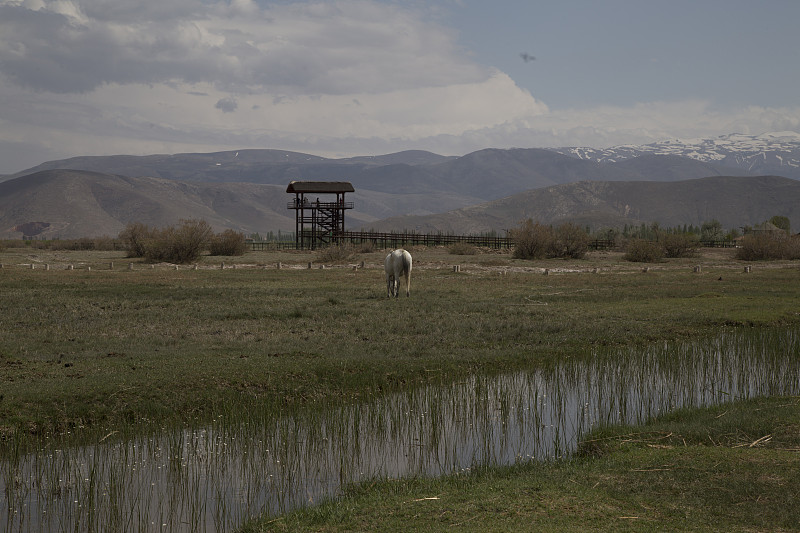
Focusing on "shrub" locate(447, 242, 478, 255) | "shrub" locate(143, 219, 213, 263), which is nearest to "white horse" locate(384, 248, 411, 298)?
"shrub" locate(143, 219, 213, 263)

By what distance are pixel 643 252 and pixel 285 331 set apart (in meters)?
43.0

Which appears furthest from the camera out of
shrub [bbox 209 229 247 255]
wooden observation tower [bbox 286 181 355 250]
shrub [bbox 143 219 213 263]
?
wooden observation tower [bbox 286 181 355 250]

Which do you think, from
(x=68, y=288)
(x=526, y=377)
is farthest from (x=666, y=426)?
(x=68, y=288)

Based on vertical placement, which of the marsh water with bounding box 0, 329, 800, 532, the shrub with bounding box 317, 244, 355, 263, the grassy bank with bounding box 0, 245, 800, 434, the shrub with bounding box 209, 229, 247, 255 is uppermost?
the shrub with bounding box 209, 229, 247, 255

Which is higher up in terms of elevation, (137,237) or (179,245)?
(137,237)

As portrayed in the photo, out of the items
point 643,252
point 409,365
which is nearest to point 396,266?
point 409,365

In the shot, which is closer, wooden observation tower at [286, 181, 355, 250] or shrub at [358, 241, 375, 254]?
shrub at [358, 241, 375, 254]

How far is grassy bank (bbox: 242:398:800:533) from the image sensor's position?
23.4 feet

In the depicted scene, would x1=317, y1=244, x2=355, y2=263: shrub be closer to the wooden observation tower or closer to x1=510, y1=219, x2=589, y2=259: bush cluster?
x1=510, y1=219, x2=589, y2=259: bush cluster

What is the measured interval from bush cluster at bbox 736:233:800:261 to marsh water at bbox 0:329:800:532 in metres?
47.5

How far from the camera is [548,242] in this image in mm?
55938

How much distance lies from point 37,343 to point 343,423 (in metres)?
8.77

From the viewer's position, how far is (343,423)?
37.8 ft

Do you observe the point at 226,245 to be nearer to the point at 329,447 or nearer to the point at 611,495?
the point at 329,447
